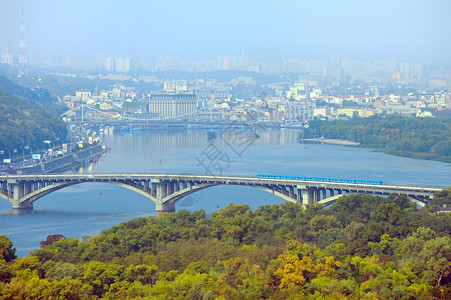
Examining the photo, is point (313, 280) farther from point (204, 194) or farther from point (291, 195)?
point (204, 194)

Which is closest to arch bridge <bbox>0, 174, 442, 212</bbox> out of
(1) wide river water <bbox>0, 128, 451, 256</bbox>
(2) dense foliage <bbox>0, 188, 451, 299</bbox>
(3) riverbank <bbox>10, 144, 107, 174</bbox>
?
(1) wide river water <bbox>0, 128, 451, 256</bbox>

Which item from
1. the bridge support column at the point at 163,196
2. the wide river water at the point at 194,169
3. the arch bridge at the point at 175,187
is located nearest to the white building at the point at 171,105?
the wide river water at the point at 194,169

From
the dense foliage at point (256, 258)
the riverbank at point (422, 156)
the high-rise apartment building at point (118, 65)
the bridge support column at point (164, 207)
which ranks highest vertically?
the high-rise apartment building at point (118, 65)

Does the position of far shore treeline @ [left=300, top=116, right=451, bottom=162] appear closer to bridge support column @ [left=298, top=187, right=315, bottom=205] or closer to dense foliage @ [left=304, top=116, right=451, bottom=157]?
dense foliage @ [left=304, top=116, right=451, bottom=157]

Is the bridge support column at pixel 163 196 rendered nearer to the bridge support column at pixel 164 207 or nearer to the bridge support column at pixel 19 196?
the bridge support column at pixel 164 207

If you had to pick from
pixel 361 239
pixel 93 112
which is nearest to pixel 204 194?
pixel 361 239

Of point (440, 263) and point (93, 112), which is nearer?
point (440, 263)
